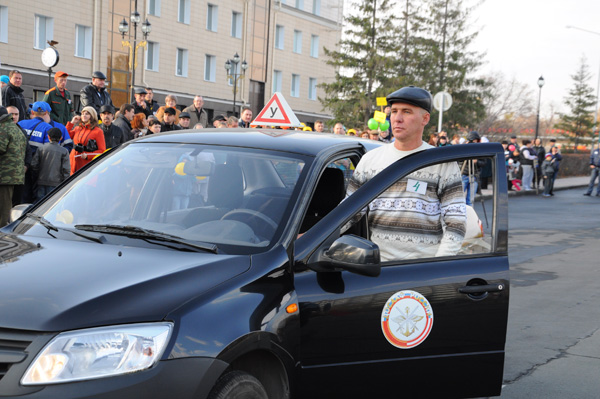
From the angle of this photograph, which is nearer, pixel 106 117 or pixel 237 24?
pixel 106 117

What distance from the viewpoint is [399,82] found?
4616 centimetres

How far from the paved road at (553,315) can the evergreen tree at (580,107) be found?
6840cm

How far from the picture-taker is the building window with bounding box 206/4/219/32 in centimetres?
5044

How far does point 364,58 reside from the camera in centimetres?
4681

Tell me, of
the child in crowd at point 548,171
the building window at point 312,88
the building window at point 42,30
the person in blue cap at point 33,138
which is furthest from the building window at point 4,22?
the building window at point 312,88

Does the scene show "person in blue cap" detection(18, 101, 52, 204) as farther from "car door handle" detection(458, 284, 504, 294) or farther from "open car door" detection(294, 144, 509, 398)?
A: "car door handle" detection(458, 284, 504, 294)

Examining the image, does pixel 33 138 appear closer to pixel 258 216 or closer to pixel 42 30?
pixel 258 216

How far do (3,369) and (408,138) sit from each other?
250 centimetres

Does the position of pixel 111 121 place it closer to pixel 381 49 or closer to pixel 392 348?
pixel 392 348

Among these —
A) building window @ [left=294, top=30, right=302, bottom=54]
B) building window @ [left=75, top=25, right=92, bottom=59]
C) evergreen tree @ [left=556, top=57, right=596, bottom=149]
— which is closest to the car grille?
building window @ [left=75, top=25, right=92, bottom=59]

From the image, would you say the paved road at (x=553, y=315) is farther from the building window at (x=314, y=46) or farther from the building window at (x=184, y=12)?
the building window at (x=314, y=46)

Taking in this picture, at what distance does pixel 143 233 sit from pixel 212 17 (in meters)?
48.7

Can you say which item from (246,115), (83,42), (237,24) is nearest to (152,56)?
(83,42)

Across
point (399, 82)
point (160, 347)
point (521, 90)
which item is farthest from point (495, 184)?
point (521, 90)
